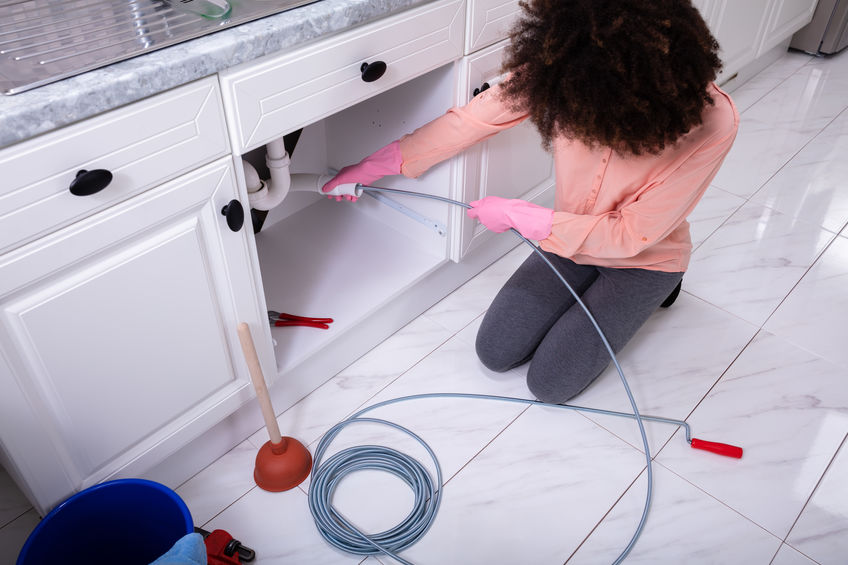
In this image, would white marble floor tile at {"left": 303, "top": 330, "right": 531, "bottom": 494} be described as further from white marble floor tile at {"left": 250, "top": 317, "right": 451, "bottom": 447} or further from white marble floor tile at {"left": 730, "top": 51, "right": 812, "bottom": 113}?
white marble floor tile at {"left": 730, "top": 51, "right": 812, "bottom": 113}

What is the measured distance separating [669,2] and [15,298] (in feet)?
3.72

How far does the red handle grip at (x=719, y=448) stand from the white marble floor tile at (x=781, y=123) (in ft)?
3.94

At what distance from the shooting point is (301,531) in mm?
1463

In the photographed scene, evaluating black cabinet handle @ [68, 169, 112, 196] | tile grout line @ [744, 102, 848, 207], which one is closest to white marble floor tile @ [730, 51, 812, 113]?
tile grout line @ [744, 102, 848, 207]

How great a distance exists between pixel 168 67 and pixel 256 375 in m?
0.62

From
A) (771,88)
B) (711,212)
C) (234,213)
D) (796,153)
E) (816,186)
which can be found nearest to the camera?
(234,213)

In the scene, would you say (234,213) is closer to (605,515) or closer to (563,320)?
(563,320)

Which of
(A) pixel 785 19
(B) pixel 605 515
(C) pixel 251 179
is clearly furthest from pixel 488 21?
(A) pixel 785 19

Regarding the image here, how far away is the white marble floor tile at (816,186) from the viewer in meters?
2.38

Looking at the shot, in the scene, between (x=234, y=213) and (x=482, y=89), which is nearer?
(x=234, y=213)

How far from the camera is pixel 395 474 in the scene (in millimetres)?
1572

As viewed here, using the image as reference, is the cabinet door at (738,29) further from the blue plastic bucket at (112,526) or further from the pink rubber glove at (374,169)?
the blue plastic bucket at (112,526)

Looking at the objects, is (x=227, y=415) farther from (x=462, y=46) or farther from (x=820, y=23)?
(x=820, y=23)

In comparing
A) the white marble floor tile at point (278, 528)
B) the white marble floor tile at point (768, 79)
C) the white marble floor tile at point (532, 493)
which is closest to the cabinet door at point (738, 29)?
the white marble floor tile at point (768, 79)
